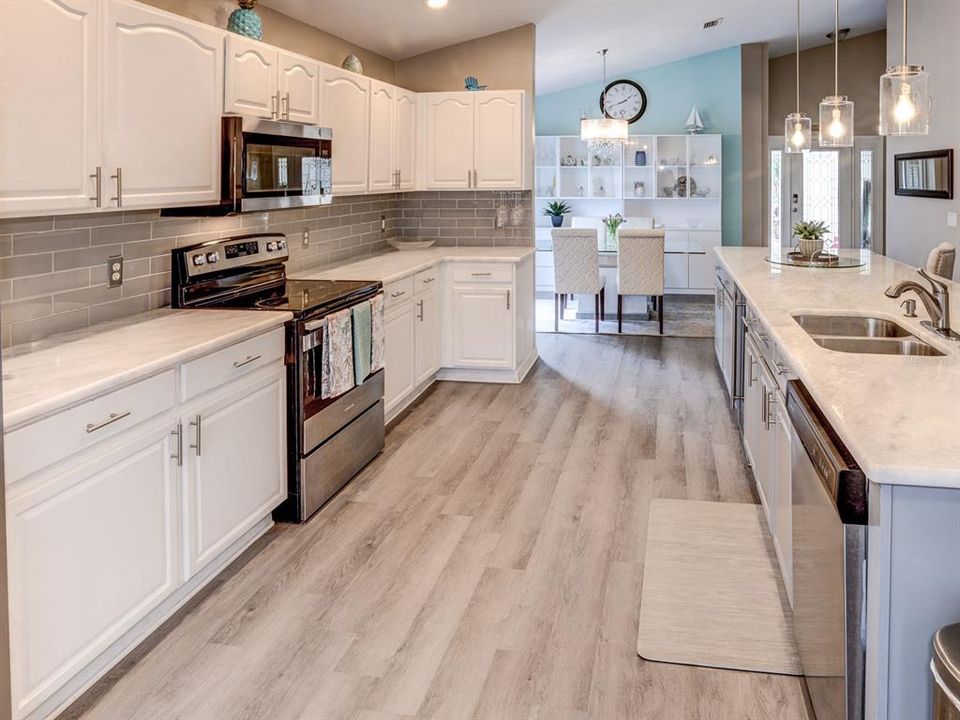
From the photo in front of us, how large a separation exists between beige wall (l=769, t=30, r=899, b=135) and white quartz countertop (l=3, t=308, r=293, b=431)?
30.5 feet

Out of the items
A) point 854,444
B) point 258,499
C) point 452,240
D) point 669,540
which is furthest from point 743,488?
point 452,240

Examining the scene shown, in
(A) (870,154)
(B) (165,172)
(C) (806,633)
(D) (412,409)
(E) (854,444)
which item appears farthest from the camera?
(A) (870,154)

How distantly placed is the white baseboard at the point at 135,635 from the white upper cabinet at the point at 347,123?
7.70ft

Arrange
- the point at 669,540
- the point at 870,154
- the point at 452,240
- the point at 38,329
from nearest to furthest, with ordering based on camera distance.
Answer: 1. the point at 38,329
2. the point at 669,540
3. the point at 452,240
4. the point at 870,154

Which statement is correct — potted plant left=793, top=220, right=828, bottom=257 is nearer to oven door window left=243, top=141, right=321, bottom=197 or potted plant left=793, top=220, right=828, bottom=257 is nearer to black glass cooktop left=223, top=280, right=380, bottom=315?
black glass cooktop left=223, top=280, right=380, bottom=315

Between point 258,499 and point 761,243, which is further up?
point 761,243

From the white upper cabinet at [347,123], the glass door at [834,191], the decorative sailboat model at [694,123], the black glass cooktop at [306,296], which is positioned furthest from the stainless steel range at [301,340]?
the glass door at [834,191]

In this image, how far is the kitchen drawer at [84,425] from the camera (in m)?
2.09

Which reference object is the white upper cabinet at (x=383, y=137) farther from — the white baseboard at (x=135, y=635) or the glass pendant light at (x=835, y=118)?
the white baseboard at (x=135, y=635)

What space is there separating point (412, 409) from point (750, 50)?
22.9ft

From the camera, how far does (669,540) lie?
356 cm

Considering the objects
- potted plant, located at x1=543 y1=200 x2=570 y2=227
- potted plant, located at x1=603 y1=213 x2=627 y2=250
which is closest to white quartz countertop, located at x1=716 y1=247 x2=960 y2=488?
potted plant, located at x1=603 y1=213 x2=627 y2=250

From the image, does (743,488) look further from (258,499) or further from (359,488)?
(258,499)

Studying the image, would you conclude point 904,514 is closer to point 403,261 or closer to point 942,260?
point 942,260
